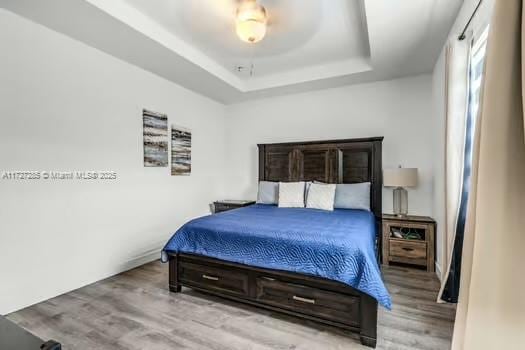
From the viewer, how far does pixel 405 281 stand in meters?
2.89

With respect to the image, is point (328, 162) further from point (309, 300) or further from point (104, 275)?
point (104, 275)

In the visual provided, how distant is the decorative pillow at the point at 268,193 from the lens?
4.09 metres

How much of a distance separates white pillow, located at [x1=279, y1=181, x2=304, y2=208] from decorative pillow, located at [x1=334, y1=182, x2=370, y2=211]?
0.49 metres

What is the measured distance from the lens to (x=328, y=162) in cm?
404

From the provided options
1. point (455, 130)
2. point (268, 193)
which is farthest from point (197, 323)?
point (455, 130)

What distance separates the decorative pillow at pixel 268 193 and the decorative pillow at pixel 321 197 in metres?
0.60

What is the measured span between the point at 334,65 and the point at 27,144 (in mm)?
3652

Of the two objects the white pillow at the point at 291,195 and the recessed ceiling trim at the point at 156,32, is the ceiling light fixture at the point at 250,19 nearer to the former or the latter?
the recessed ceiling trim at the point at 156,32

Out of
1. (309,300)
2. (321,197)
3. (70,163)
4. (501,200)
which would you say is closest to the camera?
(501,200)

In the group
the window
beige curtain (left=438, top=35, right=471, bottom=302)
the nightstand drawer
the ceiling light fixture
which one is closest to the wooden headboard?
the nightstand drawer

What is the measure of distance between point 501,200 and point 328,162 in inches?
122

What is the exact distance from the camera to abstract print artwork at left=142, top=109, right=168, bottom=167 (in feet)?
11.6

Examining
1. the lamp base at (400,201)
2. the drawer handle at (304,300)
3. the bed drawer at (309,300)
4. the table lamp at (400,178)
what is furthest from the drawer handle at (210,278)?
the lamp base at (400,201)

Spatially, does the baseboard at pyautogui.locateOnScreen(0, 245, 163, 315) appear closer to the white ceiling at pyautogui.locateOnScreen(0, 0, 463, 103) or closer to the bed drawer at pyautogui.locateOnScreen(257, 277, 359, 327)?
the bed drawer at pyautogui.locateOnScreen(257, 277, 359, 327)
